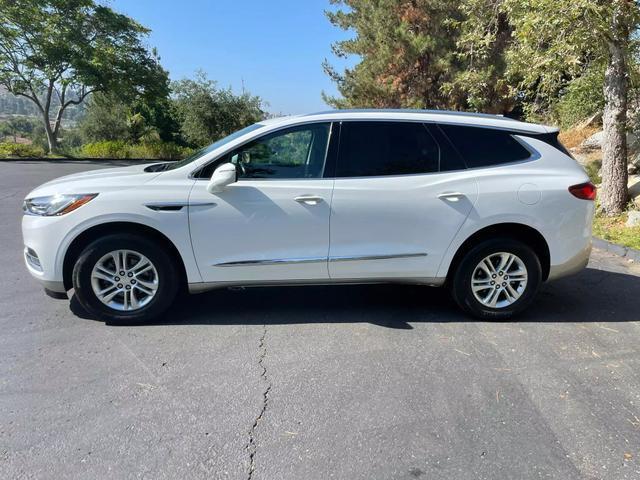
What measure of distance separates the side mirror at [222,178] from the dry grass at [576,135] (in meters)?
12.2

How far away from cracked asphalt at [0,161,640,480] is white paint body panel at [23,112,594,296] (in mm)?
498

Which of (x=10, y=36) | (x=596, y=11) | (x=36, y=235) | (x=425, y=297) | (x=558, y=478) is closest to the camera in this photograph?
(x=558, y=478)

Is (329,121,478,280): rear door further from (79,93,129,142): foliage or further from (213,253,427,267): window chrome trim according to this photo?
(79,93,129,142): foliage

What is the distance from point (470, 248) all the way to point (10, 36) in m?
26.3

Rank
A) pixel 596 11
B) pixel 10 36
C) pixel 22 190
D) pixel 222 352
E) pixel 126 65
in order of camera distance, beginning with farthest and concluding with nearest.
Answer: pixel 126 65, pixel 10 36, pixel 22 190, pixel 596 11, pixel 222 352

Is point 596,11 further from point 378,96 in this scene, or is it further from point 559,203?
point 378,96

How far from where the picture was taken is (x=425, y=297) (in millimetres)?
4828

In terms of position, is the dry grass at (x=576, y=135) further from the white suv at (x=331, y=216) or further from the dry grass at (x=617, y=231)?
the white suv at (x=331, y=216)

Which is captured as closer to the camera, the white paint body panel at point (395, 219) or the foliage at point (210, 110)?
the white paint body panel at point (395, 219)

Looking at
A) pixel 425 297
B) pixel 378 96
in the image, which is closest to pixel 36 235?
pixel 425 297

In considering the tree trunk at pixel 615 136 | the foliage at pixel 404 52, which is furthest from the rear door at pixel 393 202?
the foliage at pixel 404 52

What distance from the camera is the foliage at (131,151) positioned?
2626cm

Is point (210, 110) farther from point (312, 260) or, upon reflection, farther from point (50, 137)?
point (312, 260)

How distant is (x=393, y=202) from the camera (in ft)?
13.0
